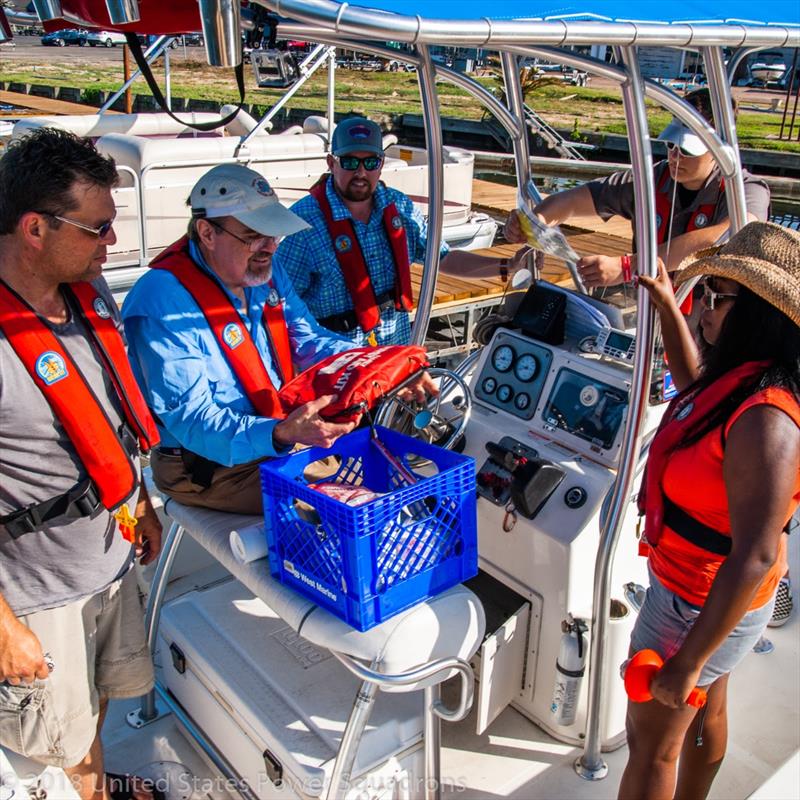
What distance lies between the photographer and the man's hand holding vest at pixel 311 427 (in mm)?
1956

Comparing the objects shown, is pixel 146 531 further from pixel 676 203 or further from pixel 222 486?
pixel 676 203

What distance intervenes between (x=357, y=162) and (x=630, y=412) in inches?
61.1

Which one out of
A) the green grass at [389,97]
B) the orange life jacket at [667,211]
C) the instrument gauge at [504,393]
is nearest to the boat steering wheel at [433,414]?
the instrument gauge at [504,393]

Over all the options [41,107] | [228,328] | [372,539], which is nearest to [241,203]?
[228,328]

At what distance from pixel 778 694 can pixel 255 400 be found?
2.13m

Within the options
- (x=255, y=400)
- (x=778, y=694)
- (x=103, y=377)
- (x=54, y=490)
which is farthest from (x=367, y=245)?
(x=778, y=694)

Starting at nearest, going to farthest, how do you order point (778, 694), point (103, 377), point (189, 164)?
point (103, 377)
point (778, 694)
point (189, 164)

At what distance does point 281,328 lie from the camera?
242cm

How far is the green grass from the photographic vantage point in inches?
744

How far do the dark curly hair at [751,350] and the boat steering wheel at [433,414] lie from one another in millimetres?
764

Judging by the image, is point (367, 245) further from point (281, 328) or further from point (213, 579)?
point (213, 579)

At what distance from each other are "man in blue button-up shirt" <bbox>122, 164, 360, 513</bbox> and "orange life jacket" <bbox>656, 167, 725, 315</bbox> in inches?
57.5

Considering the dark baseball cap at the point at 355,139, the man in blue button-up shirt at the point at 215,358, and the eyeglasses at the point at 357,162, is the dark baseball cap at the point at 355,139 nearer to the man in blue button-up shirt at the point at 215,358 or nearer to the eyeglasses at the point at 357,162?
the eyeglasses at the point at 357,162

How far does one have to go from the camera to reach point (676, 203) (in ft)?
9.79
